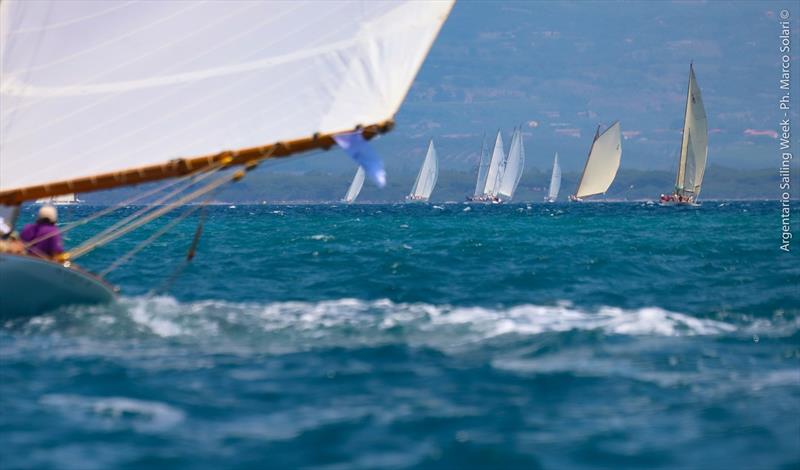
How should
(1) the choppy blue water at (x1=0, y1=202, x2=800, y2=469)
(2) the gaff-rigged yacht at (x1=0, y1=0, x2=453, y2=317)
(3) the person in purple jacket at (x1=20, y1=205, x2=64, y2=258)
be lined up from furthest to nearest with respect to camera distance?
1. (3) the person in purple jacket at (x1=20, y1=205, x2=64, y2=258)
2. (2) the gaff-rigged yacht at (x1=0, y1=0, x2=453, y2=317)
3. (1) the choppy blue water at (x1=0, y1=202, x2=800, y2=469)

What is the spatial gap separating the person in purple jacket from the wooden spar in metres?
1.35

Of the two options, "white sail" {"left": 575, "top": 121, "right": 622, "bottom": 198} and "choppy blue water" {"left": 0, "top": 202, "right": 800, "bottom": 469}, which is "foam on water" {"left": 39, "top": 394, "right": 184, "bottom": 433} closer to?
"choppy blue water" {"left": 0, "top": 202, "right": 800, "bottom": 469}

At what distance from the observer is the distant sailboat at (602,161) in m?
153

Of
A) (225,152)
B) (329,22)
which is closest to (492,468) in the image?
(225,152)

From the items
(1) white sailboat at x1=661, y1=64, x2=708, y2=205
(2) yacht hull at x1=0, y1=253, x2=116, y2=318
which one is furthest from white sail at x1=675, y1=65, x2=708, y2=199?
(2) yacht hull at x1=0, y1=253, x2=116, y2=318

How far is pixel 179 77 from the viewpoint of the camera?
19000 mm

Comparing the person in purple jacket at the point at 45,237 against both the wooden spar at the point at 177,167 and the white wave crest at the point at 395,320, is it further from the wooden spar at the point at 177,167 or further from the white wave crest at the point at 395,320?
the white wave crest at the point at 395,320

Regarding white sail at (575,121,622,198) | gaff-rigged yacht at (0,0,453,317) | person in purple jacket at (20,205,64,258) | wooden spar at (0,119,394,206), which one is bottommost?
white sail at (575,121,622,198)

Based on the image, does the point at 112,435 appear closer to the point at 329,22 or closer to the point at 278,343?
the point at 278,343

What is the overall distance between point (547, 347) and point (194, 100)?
6753 mm

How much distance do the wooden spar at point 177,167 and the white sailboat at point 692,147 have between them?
308ft

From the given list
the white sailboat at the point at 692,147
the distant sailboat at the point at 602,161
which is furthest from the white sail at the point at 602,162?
the white sailboat at the point at 692,147

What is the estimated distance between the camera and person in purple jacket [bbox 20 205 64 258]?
65.1ft

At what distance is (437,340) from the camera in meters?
18.0
